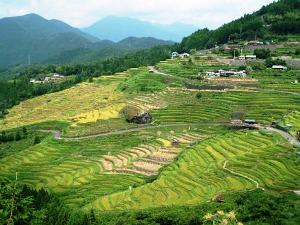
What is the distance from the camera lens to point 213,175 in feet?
146

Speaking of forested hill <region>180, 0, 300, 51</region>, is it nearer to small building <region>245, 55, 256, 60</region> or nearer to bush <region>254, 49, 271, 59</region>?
bush <region>254, 49, 271, 59</region>

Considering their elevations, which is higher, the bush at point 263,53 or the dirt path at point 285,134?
the bush at point 263,53

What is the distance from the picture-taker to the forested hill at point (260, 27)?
114 metres

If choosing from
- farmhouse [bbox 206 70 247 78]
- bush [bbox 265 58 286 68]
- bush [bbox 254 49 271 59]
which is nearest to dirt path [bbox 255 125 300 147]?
farmhouse [bbox 206 70 247 78]

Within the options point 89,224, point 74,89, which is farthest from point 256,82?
point 89,224

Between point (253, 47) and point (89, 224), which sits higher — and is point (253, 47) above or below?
above

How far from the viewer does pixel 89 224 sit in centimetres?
3212

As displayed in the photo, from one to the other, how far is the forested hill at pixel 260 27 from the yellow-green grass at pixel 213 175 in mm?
66456

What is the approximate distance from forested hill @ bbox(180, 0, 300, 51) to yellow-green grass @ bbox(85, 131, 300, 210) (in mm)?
66456

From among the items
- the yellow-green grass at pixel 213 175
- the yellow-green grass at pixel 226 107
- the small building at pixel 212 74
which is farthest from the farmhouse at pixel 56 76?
the yellow-green grass at pixel 213 175

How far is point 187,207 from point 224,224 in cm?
1128

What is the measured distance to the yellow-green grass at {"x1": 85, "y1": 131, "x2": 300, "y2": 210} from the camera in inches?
1614

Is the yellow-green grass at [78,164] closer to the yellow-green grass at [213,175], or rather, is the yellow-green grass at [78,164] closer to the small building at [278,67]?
the yellow-green grass at [213,175]

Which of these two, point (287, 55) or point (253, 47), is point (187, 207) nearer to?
point (287, 55)
